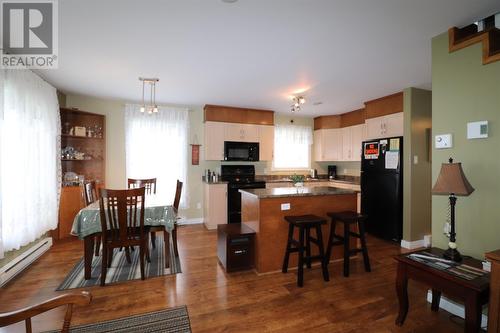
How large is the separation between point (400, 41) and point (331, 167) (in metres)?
4.14

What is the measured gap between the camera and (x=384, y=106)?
4.22 meters

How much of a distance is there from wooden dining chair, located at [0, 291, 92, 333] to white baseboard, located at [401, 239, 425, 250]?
4229 millimetres

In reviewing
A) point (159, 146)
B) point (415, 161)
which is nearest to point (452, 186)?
point (415, 161)

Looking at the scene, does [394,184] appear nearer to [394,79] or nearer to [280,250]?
[394,79]

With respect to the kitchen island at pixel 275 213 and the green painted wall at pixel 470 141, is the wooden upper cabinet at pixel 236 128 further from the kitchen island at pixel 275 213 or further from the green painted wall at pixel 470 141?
the green painted wall at pixel 470 141

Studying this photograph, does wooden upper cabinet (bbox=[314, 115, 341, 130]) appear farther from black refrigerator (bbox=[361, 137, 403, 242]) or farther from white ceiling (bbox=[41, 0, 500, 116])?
white ceiling (bbox=[41, 0, 500, 116])

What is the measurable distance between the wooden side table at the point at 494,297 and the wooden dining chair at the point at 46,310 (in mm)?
2217

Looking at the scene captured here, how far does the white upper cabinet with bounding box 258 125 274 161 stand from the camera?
5.30 m

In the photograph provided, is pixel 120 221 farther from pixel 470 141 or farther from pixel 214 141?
pixel 470 141

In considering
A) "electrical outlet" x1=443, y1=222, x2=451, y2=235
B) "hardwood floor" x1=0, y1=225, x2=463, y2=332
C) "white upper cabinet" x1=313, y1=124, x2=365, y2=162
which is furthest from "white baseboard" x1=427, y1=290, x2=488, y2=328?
"white upper cabinet" x1=313, y1=124, x2=365, y2=162

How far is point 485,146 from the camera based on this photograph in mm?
1953

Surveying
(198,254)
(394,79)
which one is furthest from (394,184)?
(198,254)

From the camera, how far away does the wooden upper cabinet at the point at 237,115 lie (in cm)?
494

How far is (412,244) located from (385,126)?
196 centimetres
